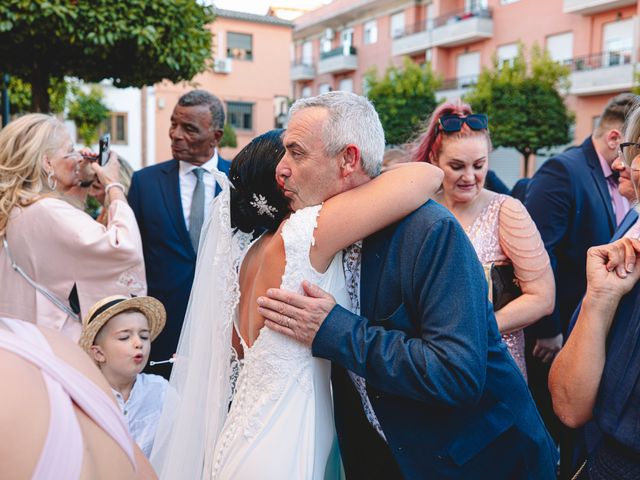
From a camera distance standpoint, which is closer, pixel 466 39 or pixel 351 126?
pixel 351 126

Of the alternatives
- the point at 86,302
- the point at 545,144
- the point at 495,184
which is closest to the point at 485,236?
the point at 495,184

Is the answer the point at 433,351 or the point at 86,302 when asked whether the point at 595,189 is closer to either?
the point at 433,351

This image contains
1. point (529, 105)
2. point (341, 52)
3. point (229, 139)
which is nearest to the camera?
point (529, 105)

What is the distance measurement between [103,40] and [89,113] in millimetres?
20347

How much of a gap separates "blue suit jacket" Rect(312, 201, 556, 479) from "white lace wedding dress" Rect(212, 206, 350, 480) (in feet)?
0.36

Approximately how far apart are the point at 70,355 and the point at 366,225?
863mm

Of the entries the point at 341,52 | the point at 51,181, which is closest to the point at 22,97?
the point at 51,181

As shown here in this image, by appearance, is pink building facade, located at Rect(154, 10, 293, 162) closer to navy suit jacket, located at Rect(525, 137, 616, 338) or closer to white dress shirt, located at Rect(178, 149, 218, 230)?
white dress shirt, located at Rect(178, 149, 218, 230)

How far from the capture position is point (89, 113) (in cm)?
2425

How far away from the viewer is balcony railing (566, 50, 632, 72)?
24147mm

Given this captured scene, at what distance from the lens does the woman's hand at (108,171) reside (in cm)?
378

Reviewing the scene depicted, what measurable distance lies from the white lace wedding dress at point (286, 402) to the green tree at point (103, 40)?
414cm

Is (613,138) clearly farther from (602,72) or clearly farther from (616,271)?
(602,72)

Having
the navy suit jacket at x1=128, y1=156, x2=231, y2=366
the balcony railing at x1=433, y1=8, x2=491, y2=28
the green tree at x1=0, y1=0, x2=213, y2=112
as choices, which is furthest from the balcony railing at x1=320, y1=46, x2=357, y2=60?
the navy suit jacket at x1=128, y1=156, x2=231, y2=366
